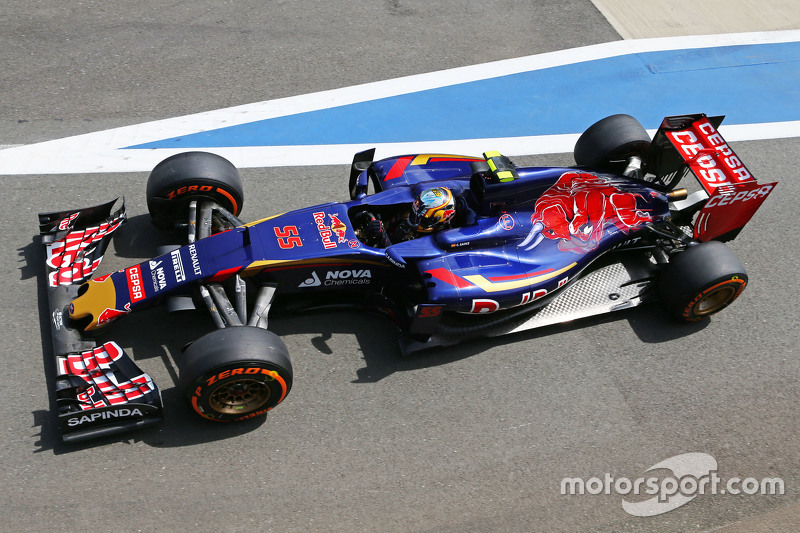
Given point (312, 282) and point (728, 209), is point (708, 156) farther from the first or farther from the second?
point (312, 282)

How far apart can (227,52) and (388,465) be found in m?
6.38

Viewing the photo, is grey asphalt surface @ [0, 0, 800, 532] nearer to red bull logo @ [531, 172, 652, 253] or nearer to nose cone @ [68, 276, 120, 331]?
nose cone @ [68, 276, 120, 331]

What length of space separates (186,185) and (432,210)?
2.27m

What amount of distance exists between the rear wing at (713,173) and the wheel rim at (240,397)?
4.21 metres

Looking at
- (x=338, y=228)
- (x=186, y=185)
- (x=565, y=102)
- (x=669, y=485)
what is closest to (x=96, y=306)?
(x=186, y=185)

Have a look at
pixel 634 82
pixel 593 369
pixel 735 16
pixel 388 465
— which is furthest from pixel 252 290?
pixel 735 16

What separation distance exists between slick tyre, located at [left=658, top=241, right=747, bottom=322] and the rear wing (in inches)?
13.7

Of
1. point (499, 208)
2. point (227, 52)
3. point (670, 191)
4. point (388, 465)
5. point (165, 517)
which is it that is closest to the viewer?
point (165, 517)

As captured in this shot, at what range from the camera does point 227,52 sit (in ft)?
33.1

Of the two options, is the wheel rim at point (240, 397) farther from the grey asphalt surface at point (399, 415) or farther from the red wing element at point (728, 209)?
the red wing element at point (728, 209)

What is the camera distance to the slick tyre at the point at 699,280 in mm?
6660

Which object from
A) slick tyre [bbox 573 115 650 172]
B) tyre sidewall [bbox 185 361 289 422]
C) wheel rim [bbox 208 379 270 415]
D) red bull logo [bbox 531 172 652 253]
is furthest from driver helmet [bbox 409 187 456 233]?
slick tyre [bbox 573 115 650 172]

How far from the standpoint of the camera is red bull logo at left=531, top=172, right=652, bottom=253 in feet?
22.7

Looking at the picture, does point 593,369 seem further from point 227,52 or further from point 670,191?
point 227,52
